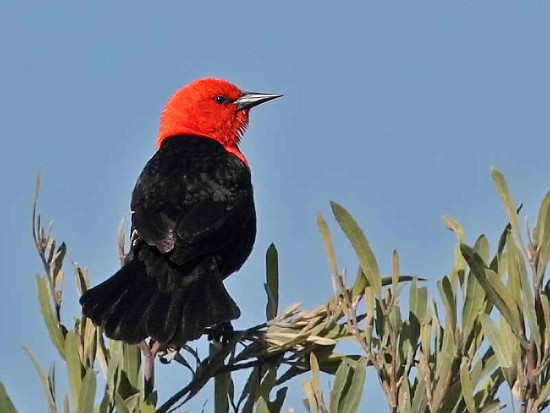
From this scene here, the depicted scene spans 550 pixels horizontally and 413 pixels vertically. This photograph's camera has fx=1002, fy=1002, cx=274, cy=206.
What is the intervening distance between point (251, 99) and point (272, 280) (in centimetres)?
297

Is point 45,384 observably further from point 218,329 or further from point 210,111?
point 210,111

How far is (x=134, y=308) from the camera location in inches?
105

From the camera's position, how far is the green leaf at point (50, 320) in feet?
6.02

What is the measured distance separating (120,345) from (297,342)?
35 cm

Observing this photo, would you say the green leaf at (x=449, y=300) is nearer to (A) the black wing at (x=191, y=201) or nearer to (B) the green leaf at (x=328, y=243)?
(B) the green leaf at (x=328, y=243)

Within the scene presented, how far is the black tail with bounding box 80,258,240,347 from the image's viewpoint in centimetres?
225

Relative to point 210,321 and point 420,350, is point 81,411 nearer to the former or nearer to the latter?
point 420,350

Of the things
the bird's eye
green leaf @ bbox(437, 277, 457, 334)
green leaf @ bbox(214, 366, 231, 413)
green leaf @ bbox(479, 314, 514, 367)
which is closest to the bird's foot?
green leaf @ bbox(214, 366, 231, 413)

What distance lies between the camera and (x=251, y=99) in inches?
193

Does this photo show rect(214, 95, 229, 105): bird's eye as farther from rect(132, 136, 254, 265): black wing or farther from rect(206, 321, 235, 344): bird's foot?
rect(206, 321, 235, 344): bird's foot

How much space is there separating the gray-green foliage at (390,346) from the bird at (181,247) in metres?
0.28

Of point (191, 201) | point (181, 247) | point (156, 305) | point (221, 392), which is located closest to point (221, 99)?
point (191, 201)

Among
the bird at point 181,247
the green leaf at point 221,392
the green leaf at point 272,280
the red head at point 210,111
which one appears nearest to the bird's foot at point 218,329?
the bird at point 181,247

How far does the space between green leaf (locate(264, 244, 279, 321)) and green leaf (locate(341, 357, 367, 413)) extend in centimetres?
54
